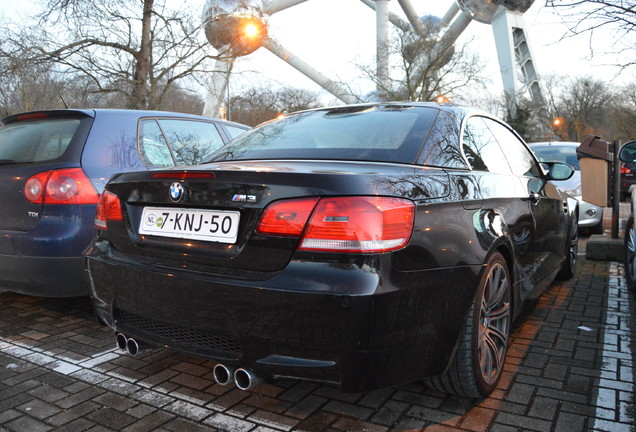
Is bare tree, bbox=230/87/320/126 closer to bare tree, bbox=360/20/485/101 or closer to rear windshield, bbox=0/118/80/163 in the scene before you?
bare tree, bbox=360/20/485/101

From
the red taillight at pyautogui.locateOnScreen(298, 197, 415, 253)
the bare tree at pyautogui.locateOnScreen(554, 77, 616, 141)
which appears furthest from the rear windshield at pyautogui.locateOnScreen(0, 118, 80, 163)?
the bare tree at pyautogui.locateOnScreen(554, 77, 616, 141)

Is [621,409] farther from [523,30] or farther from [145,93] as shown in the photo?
[523,30]

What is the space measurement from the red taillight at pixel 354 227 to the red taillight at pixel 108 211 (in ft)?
3.64

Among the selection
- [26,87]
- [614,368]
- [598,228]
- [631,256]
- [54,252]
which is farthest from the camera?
[26,87]

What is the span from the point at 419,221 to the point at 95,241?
1690mm

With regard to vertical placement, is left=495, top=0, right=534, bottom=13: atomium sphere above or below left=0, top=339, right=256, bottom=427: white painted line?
above

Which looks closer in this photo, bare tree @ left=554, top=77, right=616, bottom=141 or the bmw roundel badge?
the bmw roundel badge

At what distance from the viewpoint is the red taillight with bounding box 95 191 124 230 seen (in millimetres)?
2629

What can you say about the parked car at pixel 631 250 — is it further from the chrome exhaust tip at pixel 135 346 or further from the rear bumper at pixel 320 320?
the chrome exhaust tip at pixel 135 346

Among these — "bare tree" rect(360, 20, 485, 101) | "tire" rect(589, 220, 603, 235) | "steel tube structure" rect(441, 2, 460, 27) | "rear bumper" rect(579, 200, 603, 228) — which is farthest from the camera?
"steel tube structure" rect(441, 2, 460, 27)

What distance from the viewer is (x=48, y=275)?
11.5ft

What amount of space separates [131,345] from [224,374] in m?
0.59

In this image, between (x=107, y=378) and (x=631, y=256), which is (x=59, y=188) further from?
(x=631, y=256)

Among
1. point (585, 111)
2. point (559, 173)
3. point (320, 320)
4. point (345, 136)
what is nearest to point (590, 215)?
point (559, 173)
